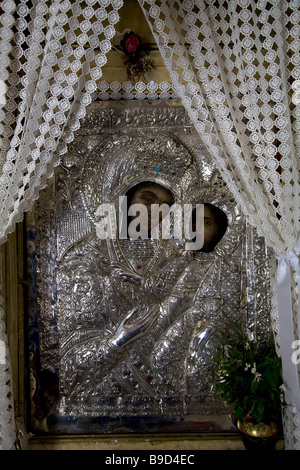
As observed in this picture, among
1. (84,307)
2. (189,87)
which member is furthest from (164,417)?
(189,87)

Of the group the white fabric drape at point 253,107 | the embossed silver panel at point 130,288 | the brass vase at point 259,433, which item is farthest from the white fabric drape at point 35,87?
the brass vase at point 259,433

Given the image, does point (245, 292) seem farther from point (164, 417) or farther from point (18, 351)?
point (18, 351)

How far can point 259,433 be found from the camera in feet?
6.42

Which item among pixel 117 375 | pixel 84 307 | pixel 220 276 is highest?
pixel 220 276

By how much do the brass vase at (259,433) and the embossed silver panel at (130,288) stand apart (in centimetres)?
25

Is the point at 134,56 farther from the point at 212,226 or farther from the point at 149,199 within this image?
the point at 212,226

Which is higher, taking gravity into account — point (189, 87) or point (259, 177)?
point (189, 87)

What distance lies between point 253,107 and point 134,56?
696mm

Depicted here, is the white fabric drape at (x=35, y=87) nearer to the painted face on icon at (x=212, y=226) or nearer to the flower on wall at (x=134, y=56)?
the flower on wall at (x=134, y=56)

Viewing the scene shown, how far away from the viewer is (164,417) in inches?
88.5

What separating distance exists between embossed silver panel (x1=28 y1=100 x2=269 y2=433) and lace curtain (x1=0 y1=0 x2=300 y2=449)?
1.18ft

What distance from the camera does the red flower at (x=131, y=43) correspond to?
214 cm

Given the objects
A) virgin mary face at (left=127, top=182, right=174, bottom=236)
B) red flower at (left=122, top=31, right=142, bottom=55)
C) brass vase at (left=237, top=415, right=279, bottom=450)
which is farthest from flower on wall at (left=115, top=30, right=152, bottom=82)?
brass vase at (left=237, top=415, right=279, bottom=450)

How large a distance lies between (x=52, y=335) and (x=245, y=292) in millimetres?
1027
